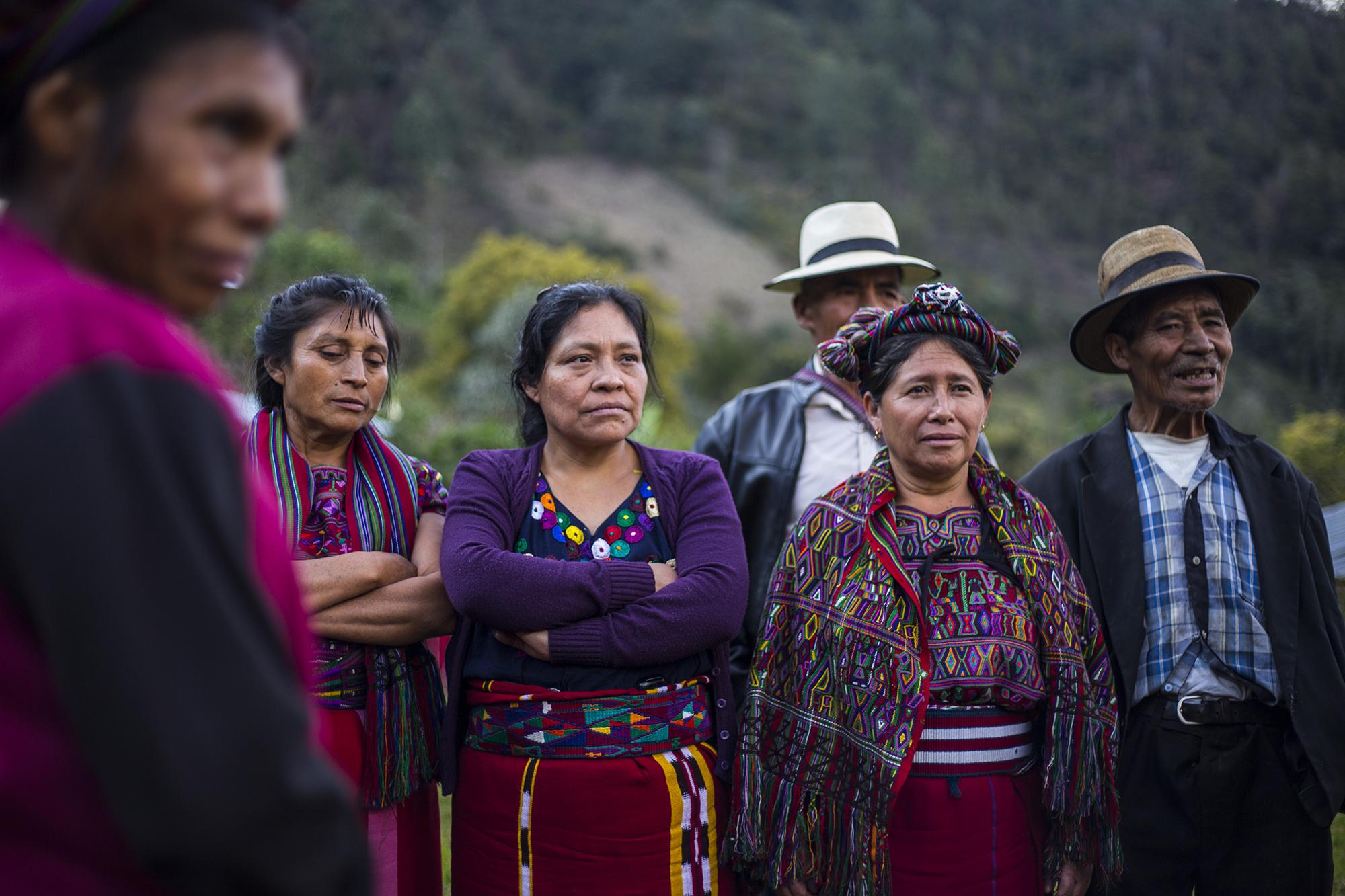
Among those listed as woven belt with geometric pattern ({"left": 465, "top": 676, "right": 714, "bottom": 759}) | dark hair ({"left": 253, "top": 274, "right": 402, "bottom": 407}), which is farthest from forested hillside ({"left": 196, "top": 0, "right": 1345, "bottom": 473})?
woven belt with geometric pattern ({"left": 465, "top": 676, "right": 714, "bottom": 759})

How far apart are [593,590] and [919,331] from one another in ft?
3.67

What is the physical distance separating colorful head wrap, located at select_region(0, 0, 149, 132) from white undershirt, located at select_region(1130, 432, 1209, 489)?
3.15 metres

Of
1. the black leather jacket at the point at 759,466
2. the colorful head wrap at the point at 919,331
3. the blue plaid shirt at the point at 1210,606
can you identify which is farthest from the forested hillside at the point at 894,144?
the colorful head wrap at the point at 919,331

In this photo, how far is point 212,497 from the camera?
0.95 meters

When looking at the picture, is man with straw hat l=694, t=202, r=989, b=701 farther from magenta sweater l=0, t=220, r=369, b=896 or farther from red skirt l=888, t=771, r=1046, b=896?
magenta sweater l=0, t=220, r=369, b=896

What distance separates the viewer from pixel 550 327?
2.91 m

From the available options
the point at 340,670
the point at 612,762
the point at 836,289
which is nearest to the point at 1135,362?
the point at 836,289

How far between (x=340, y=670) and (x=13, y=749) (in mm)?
1758

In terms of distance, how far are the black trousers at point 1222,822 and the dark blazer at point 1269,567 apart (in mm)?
75

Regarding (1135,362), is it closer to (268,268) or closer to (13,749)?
(13,749)

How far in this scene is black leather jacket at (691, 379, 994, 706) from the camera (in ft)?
11.6

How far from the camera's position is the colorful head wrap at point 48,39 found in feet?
3.34

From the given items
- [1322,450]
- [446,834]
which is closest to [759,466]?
[446,834]

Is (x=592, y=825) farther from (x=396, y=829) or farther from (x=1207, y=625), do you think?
(x=1207, y=625)
